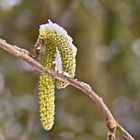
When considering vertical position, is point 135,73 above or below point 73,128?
above

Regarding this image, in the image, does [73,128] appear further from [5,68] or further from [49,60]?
[49,60]

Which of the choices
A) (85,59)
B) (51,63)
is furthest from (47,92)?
(85,59)

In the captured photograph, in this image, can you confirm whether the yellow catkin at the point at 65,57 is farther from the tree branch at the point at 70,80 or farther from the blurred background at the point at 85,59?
the blurred background at the point at 85,59

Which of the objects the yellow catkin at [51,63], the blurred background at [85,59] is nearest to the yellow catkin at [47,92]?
the yellow catkin at [51,63]

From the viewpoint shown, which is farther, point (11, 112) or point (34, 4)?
point (34, 4)

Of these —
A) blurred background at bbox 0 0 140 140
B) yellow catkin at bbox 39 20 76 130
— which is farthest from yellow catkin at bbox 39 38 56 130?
blurred background at bbox 0 0 140 140

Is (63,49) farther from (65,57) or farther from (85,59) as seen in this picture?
(85,59)

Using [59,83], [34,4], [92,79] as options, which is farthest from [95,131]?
[59,83]

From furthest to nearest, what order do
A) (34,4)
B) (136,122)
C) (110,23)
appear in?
(136,122), (34,4), (110,23)
